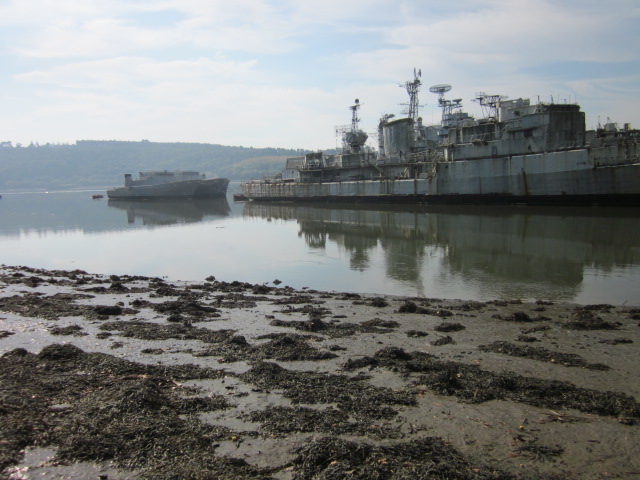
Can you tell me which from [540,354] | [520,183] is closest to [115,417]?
[540,354]

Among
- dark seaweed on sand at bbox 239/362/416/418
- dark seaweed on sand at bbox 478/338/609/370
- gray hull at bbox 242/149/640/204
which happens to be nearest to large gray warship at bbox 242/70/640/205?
gray hull at bbox 242/149/640/204

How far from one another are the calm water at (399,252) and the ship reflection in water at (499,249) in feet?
0.13

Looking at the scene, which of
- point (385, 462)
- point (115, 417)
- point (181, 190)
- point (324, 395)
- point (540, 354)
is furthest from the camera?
point (181, 190)

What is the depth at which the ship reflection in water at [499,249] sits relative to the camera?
14445mm

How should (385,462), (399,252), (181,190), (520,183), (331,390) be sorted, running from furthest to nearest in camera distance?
(181,190), (520,183), (399,252), (331,390), (385,462)

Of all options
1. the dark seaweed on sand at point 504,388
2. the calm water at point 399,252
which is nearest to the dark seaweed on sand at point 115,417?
the dark seaweed on sand at point 504,388

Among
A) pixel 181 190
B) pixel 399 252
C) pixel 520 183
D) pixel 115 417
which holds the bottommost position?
pixel 399 252

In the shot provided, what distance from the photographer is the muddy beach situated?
4492 millimetres

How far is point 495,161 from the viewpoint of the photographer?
40000 mm

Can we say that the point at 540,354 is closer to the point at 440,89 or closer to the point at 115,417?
the point at 115,417

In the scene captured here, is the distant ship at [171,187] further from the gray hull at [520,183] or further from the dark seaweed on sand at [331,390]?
the dark seaweed on sand at [331,390]

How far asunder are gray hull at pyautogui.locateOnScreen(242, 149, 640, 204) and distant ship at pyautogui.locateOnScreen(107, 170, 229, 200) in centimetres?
3433

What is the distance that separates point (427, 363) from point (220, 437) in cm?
333

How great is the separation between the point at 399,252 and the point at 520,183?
70.0 feet
